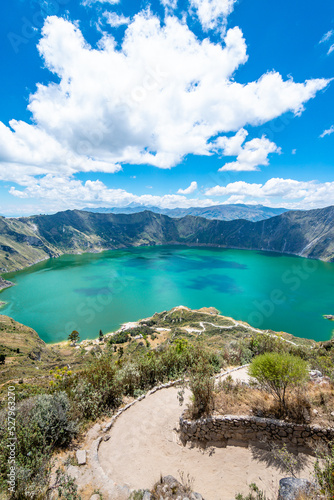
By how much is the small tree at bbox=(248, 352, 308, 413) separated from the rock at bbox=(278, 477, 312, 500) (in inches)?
116

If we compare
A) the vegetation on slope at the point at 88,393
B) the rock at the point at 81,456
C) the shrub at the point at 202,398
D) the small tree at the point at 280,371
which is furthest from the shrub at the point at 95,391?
the small tree at the point at 280,371

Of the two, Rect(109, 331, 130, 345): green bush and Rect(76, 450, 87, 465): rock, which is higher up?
Rect(76, 450, 87, 465): rock

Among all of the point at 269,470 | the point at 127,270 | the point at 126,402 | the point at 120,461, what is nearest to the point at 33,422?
the point at 120,461

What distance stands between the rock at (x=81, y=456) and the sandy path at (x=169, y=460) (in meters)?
0.73

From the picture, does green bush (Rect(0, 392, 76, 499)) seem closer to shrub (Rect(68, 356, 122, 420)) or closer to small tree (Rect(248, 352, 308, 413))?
shrub (Rect(68, 356, 122, 420))

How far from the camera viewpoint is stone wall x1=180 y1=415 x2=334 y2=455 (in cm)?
780

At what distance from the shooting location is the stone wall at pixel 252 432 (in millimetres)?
7801

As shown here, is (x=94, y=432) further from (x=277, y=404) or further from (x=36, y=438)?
(x=277, y=404)

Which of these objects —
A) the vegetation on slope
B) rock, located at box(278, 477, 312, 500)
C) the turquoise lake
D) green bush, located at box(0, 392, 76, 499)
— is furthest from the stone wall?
the turquoise lake

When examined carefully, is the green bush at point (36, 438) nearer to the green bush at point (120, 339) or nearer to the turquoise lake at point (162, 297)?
the green bush at point (120, 339)

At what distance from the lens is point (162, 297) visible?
87.8 meters

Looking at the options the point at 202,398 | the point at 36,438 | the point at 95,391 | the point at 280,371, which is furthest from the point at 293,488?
the point at 95,391

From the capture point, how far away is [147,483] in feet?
24.8

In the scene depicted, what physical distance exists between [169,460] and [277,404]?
5138mm
